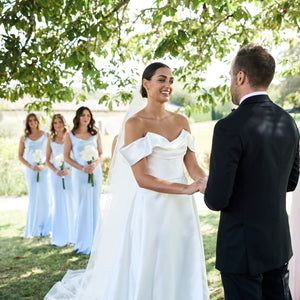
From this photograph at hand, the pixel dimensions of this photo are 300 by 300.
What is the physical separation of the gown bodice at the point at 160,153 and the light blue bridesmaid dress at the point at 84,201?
12.0ft

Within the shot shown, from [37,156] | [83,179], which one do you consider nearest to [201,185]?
[83,179]

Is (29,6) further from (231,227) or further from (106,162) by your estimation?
(106,162)

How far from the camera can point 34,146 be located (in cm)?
878

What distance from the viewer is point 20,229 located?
9.50 m

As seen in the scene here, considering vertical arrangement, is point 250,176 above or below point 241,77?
below

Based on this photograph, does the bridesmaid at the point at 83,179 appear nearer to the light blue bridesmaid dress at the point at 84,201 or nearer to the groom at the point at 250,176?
the light blue bridesmaid dress at the point at 84,201

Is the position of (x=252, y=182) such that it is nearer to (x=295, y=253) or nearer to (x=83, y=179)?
(x=295, y=253)

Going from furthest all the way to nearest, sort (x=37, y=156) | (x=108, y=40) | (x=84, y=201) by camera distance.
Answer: (x=37, y=156)
(x=108, y=40)
(x=84, y=201)

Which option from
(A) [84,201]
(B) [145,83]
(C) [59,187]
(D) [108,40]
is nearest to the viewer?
(B) [145,83]

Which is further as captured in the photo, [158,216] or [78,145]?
[78,145]

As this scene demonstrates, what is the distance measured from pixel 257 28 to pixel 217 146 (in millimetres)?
6574

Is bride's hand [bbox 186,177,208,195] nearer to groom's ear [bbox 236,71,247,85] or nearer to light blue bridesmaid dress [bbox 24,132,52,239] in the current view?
groom's ear [bbox 236,71,247,85]

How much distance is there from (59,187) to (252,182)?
638 cm

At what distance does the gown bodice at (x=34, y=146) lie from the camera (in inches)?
344
